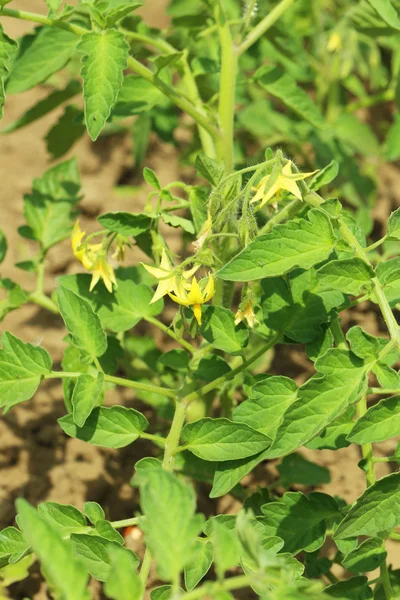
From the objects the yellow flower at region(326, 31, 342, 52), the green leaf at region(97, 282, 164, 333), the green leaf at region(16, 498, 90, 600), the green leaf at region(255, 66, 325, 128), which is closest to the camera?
the green leaf at region(16, 498, 90, 600)

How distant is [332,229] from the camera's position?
1.57 m

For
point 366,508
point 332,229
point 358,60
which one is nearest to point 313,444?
point 366,508

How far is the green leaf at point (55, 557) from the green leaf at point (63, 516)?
1.74 feet

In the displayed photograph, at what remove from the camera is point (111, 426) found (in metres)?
1.73

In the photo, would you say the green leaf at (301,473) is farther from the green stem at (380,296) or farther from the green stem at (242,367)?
the green stem at (380,296)

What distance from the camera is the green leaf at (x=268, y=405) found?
1.65 metres

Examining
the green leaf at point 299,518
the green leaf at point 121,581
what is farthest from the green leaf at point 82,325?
the green leaf at point 121,581

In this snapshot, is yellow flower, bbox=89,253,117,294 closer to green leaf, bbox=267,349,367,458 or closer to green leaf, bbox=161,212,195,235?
green leaf, bbox=161,212,195,235

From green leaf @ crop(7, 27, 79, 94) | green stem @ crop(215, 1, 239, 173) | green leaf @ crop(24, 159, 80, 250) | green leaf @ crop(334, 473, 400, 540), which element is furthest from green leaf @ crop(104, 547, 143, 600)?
green leaf @ crop(7, 27, 79, 94)

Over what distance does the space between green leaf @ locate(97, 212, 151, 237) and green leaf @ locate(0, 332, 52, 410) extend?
0.33 metres

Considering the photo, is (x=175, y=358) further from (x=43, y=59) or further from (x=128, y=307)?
(x=43, y=59)

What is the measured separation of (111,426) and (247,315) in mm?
376

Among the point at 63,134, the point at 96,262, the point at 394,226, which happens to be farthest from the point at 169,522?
the point at 63,134

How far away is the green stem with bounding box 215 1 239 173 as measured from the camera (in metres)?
2.02
